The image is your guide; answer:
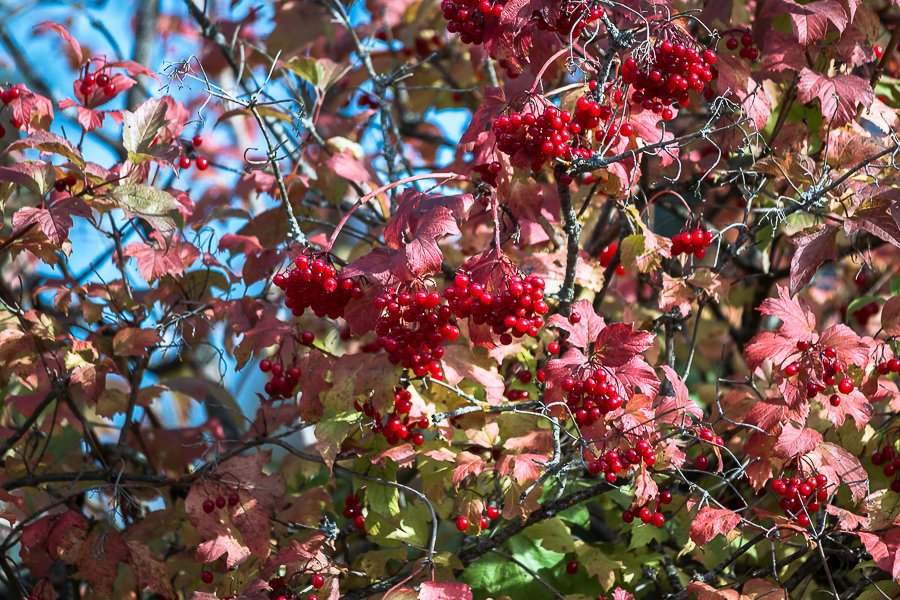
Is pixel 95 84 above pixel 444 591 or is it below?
above

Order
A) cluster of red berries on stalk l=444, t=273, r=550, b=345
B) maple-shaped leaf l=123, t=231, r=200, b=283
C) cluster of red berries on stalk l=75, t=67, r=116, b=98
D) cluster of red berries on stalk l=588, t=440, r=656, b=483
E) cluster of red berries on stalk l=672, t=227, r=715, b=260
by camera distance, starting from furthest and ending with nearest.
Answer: cluster of red berries on stalk l=75, t=67, r=116, b=98 → maple-shaped leaf l=123, t=231, r=200, b=283 → cluster of red berries on stalk l=672, t=227, r=715, b=260 → cluster of red berries on stalk l=588, t=440, r=656, b=483 → cluster of red berries on stalk l=444, t=273, r=550, b=345

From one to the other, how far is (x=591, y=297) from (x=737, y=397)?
0.65 meters

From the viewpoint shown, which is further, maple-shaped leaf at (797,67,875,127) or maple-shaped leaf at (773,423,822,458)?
maple-shaped leaf at (797,67,875,127)


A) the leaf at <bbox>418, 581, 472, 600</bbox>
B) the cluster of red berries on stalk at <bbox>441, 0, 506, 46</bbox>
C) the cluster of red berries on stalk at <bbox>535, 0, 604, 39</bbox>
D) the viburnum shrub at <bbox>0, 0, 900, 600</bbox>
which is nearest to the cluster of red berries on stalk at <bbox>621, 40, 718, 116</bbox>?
the viburnum shrub at <bbox>0, 0, 900, 600</bbox>

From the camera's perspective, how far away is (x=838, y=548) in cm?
241

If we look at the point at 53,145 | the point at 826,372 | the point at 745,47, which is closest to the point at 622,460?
the point at 826,372

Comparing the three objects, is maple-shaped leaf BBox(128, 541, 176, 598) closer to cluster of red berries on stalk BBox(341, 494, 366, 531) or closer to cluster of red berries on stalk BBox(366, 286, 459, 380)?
cluster of red berries on stalk BBox(341, 494, 366, 531)

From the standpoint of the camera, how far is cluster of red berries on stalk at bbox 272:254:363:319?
206 cm

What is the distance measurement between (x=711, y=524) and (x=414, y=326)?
0.98m

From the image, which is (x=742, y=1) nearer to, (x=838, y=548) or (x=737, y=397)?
(x=737, y=397)

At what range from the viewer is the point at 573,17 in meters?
2.16

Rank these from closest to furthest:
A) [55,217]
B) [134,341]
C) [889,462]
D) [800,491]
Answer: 1. [800,491]
2. [55,217]
3. [889,462]
4. [134,341]

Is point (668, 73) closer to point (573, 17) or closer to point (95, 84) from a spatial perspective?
point (573, 17)

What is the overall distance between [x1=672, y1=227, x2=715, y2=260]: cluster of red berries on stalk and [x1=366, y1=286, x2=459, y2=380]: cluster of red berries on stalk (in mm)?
742
